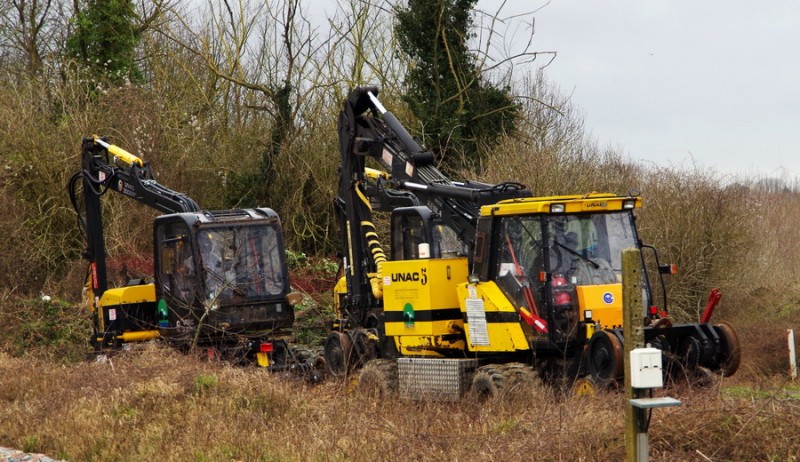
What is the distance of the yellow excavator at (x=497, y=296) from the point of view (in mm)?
13059

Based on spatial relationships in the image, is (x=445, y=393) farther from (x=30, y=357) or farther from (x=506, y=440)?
(x=30, y=357)

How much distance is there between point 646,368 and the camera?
7227 millimetres

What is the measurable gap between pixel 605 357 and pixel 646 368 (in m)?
5.36

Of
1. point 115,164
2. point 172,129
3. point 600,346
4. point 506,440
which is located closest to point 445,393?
point 600,346

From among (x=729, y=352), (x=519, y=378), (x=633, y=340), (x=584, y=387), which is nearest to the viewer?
(x=633, y=340)

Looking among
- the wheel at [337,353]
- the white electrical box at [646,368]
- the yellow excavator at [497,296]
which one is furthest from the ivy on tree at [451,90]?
the white electrical box at [646,368]

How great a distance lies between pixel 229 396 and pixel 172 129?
1898 centimetres

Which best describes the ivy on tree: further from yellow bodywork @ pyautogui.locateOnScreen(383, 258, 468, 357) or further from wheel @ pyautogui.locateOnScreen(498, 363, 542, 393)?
wheel @ pyautogui.locateOnScreen(498, 363, 542, 393)

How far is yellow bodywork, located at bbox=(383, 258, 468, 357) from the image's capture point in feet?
49.8

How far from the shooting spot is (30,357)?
19.2 m

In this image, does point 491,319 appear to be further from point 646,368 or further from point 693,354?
point 646,368

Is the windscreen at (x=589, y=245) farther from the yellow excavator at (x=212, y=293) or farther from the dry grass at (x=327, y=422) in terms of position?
the yellow excavator at (x=212, y=293)

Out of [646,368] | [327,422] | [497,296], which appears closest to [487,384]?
[497,296]

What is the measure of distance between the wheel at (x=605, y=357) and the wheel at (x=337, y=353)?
4.82 meters
